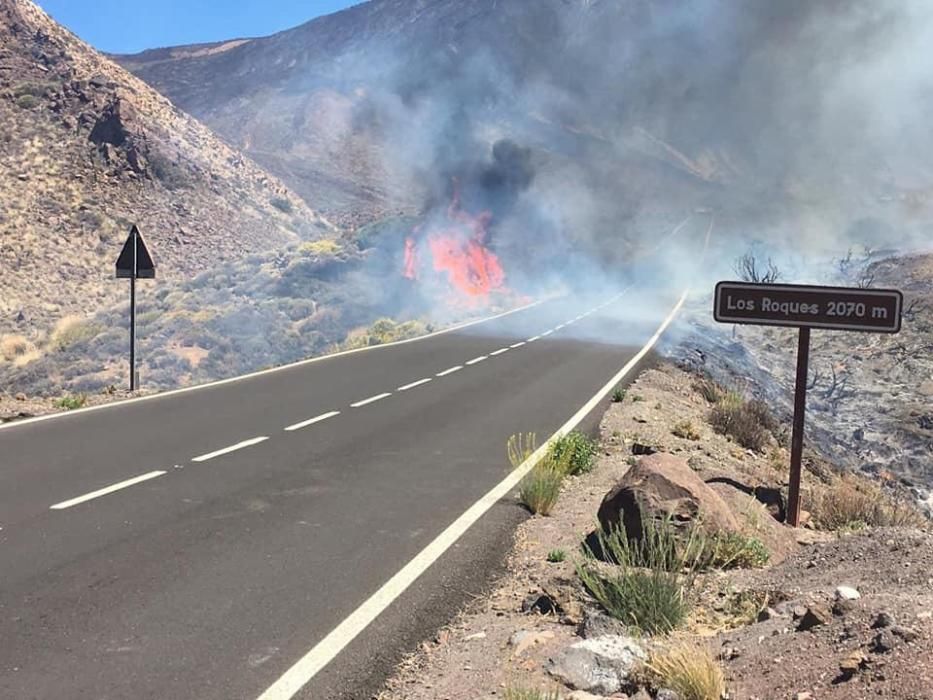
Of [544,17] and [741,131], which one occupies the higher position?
[544,17]

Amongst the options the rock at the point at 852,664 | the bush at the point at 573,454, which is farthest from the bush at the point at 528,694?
the bush at the point at 573,454

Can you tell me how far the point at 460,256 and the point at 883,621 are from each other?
39.6 metres

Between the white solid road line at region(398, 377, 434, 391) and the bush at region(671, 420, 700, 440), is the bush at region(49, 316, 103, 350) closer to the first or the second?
the white solid road line at region(398, 377, 434, 391)

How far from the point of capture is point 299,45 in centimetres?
13412

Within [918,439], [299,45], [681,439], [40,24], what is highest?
[299,45]

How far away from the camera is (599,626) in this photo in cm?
489

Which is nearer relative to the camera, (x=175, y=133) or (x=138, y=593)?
(x=138, y=593)

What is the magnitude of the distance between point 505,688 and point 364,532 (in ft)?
9.95

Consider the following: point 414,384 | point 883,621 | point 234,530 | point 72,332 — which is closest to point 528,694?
point 883,621

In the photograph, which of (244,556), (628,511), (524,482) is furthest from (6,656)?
(524,482)

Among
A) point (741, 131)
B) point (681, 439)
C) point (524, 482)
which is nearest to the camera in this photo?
point (524, 482)

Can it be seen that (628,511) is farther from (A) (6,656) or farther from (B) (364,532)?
(A) (6,656)

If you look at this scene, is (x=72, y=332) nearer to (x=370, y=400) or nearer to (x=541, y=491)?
(x=370, y=400)

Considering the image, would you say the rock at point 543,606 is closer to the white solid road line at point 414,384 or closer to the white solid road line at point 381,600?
the white solid road line at point 381,600
